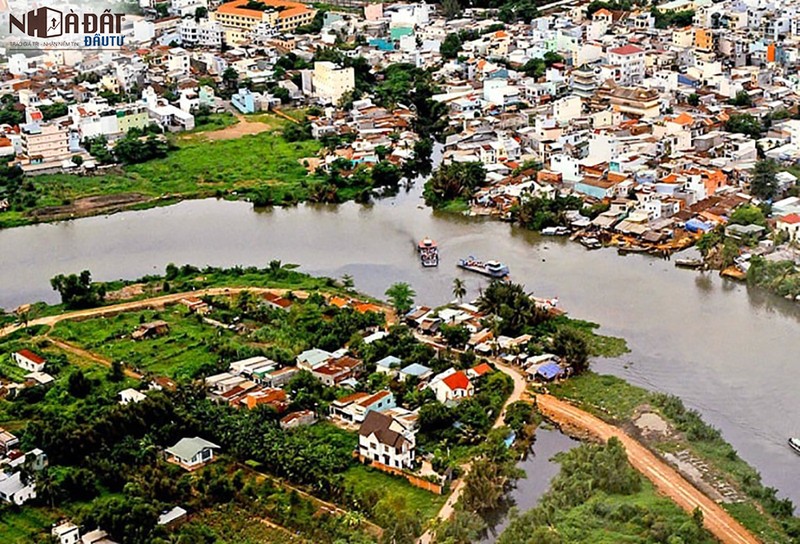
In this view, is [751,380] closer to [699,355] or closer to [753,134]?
[699,355]

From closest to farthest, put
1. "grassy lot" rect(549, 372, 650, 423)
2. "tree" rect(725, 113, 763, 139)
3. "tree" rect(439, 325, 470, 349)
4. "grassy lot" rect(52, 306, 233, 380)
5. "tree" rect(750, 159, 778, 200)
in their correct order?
"grassy lot" rect(549, 372, 650, 423) < "grassy lot" rect(52, 306, 233, 380) < "tree" rect(439, 325, 470, 349) < "tree" rect(750, 159, 778, 200) < "tree" rect(725, 113, 763, 139)

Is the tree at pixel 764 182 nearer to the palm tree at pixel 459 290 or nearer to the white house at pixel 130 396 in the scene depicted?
the palm tree at pixel 459 290

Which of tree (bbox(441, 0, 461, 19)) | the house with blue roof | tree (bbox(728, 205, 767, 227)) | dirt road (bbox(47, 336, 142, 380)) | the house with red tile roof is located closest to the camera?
the house with blue roof

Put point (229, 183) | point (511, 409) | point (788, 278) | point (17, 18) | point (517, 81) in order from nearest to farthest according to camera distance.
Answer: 1. point (511, 409)
2. point (788, 278)
3. point (229, 183)
4. point (517, 81)
5. point (17, 18)

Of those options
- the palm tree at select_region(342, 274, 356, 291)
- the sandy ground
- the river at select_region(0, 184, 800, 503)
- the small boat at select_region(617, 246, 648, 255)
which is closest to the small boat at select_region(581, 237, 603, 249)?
the river at select_region(0, 184, 800, 503)

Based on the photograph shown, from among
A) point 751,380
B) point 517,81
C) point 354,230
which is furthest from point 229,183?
point 751,380

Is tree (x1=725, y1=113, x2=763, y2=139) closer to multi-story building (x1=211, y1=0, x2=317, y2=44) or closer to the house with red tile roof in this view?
the house with red tile roof
